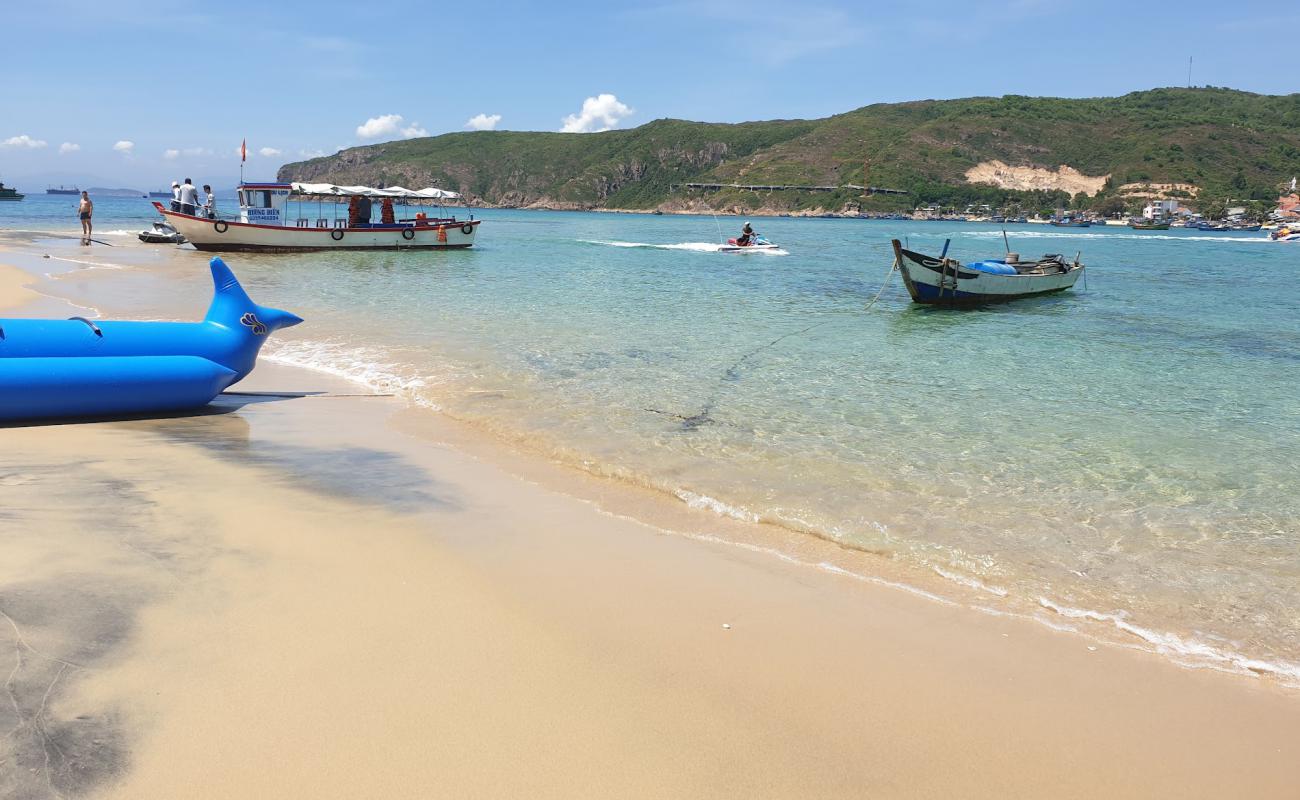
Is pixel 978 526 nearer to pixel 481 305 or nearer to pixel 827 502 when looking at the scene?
pixel 827 502

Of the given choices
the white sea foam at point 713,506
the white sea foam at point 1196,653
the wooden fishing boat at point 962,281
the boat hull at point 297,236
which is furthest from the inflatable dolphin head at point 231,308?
the boat hull at point 297,236

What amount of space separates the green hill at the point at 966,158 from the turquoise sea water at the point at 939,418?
129098 mm

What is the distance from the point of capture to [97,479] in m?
5.51

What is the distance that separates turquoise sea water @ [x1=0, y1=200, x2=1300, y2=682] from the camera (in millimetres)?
5367

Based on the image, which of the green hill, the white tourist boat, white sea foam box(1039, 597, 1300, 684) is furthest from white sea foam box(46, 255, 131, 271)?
the green hill

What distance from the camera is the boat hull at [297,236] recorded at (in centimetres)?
3041

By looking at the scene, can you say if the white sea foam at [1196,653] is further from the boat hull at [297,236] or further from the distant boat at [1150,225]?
the distant boat at [1150,225]

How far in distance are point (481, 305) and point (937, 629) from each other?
49.8 ft

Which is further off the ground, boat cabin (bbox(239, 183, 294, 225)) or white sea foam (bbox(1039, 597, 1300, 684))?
boat cabin (bbox(239, 183, 294, 225))

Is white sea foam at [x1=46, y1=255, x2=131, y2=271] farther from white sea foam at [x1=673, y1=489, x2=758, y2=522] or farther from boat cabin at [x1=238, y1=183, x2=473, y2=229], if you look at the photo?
white sea foam at [x1=673, y1=489, x2=758, y2=522]

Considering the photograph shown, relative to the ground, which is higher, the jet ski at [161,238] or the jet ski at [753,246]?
the jet ski at [753,246]

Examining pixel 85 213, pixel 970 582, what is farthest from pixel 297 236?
pixel 970 582

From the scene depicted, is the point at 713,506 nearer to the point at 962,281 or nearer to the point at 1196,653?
the point at 1196,653

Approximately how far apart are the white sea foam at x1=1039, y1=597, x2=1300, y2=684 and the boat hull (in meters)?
32.6
